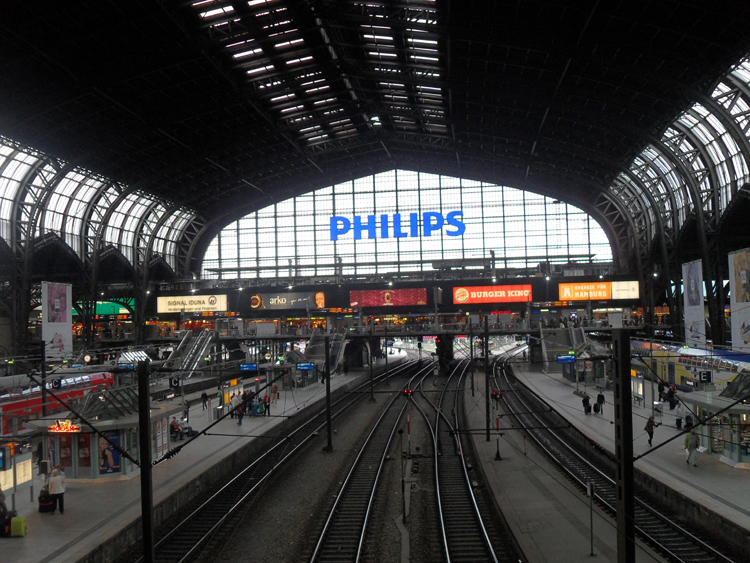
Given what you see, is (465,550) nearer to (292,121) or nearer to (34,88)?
(34,88)

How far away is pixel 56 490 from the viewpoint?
14.9m

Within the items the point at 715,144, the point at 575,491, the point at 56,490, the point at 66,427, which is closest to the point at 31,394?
the point at 66,427

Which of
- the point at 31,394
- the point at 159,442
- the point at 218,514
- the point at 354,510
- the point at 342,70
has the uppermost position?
the point at 342,70

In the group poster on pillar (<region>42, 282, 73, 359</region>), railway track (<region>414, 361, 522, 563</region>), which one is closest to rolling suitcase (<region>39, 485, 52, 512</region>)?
railway track (<region>414, 361, 522, 563</region>)

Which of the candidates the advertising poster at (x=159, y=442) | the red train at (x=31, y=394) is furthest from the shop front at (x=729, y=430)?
the red train at (x=31, y=394)

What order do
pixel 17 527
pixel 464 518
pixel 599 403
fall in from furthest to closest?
pixel 599 403
pixel 464 518
pixel 17 527

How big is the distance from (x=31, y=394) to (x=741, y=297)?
31573mm

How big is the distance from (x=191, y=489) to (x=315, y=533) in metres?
4.89

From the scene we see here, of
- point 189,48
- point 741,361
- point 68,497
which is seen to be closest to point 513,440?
point 741,361

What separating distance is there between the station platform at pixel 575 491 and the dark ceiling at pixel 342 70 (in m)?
17.3

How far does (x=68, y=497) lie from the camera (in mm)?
16500

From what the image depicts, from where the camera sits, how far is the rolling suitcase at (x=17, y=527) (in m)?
13.2

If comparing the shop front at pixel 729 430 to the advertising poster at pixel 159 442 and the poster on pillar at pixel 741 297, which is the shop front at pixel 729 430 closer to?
the poster on pillar at pixel 741 297

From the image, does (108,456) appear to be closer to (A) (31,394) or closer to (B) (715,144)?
(A) (31,394)
